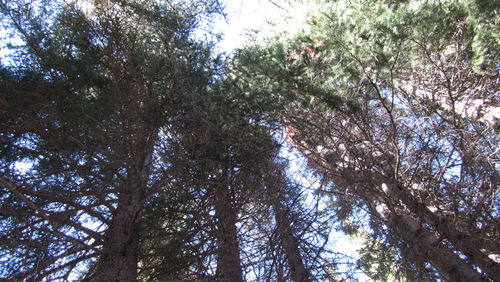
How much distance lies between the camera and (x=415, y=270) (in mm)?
4449

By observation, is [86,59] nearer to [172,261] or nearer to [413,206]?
[172,261]

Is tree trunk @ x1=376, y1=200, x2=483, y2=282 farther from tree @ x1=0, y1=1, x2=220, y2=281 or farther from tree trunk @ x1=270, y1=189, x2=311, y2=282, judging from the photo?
tree @ x1=0, y1=1, x2=220, y2=281

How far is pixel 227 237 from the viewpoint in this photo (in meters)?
4.52

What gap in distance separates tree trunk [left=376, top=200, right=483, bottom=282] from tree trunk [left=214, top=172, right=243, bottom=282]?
199cm

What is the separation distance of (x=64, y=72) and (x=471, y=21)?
259 inches

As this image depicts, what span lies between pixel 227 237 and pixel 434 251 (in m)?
2.48

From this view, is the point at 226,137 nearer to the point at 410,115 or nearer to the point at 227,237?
the point at 227,237

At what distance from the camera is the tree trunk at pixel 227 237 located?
4531mm

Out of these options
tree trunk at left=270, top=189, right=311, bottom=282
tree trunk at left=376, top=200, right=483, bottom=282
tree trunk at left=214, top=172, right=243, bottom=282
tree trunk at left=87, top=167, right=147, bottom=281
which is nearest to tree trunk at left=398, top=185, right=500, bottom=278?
tree trunk at left=376, top=200, right=483, bottom=282

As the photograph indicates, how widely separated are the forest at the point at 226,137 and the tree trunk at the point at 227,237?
0.10 feet

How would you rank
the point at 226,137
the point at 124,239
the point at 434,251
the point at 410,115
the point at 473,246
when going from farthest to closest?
1. the point at 410,115
2. the point at 226,137
3. the point at 124,239
4. the point at 434,251
5. the point at 473,246

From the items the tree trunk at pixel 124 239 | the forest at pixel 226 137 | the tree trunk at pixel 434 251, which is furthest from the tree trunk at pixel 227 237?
the tree trunk at pixel 434 251

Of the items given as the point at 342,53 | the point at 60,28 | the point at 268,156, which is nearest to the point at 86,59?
the point at 60,28

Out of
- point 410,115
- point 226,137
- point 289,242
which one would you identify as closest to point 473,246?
point 289,242
